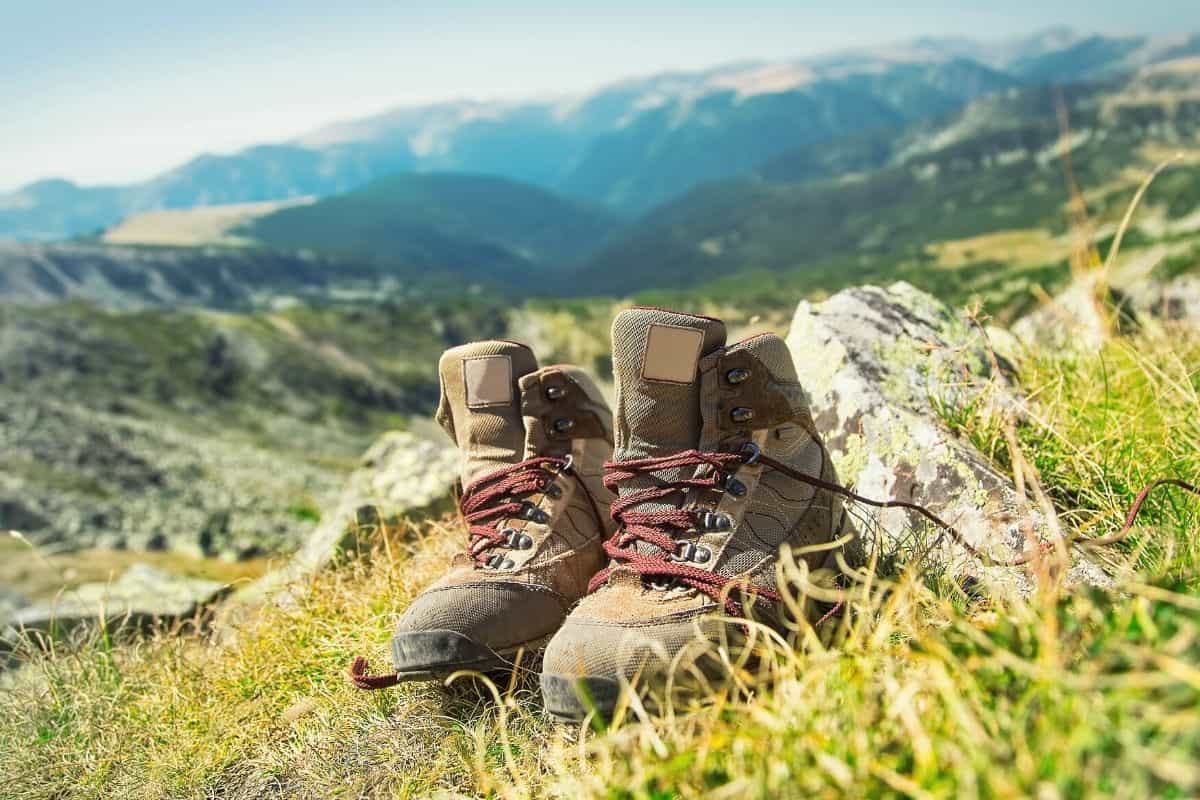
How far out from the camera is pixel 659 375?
298cm

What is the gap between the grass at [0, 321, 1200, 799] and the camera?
4.78 feet

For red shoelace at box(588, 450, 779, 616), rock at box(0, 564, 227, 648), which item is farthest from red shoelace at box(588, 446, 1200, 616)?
rock at box(0, 564, 227, 648)

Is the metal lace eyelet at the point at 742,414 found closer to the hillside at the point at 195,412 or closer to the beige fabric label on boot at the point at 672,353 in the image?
the beige fabric label on boot at the point at 672,353

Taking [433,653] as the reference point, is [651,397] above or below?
above

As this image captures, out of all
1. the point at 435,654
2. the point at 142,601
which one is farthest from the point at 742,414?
the point at 142,601

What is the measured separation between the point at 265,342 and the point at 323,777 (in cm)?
9942

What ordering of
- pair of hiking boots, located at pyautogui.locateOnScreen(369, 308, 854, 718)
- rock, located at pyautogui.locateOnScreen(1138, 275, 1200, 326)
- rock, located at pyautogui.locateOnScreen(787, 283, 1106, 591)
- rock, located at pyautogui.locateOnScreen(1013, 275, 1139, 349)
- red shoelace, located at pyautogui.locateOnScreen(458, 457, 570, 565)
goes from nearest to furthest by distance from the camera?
1. pair of hiking boots, located at pyautogui.locateOnScreen(369, 308, 854, 718)
2. rock, located at pyautogui.locateOnScreen(787, 283, 1106, 591)
3. red shoelace, located at pyautogui.locateOnScreen(458, 457, 570, 565)
4. rock, located at pyautogui.locateOnScreen(1013, 275, 1139, 349)
5. rock, located at pyautogui.locateOnScreen(1138, 275, 1200, 326)

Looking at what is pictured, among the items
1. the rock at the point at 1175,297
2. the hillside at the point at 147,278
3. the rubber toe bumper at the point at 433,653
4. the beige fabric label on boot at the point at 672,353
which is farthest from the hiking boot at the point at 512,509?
the hillside at the point at 147,278

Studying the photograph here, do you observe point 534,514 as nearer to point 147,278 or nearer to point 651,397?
point 651,397

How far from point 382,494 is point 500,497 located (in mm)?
3158

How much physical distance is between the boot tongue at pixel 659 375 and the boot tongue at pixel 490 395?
2.49 feet

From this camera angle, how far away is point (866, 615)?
7.52 ft

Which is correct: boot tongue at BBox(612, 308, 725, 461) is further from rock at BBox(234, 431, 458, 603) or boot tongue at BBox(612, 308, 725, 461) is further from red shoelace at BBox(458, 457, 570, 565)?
rock at BBox(234, 431, 458, 603)

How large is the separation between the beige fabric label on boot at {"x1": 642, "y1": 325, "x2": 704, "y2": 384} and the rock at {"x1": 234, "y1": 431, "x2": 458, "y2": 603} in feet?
8.04
